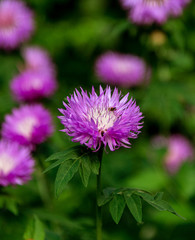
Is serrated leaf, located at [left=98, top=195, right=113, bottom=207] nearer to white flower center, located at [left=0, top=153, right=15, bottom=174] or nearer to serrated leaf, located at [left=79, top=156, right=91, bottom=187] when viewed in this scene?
serrated leaf, located at [left=79, top=156, right=91, bottom=187]

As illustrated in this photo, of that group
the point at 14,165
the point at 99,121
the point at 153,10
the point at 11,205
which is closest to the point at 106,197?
the point at 99,121

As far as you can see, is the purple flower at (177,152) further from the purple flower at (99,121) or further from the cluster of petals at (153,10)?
the purple flower at (99,121)

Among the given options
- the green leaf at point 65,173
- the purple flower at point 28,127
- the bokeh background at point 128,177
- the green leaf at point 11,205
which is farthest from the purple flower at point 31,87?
the green leaf at point 65,173

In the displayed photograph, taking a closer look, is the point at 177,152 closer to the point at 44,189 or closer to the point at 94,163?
the point at 44,189

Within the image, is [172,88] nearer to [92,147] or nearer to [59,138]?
[59,138]

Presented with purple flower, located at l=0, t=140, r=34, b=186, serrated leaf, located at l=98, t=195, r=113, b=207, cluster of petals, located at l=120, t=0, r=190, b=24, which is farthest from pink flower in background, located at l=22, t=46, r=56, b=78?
serrated leaf, located at l=98, t=195, r=113, b=207

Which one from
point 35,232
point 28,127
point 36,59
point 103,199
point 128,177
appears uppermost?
point 36,59
